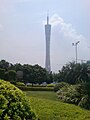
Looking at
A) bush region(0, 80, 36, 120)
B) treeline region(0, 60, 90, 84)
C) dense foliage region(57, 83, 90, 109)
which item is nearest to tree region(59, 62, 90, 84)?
treeline region(0, 60, 90, 84)

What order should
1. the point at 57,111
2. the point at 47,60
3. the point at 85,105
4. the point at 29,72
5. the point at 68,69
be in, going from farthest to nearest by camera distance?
the point at 47,60 < the point at 29,72 < the point at 68,69 < the point at 85,105 < the point at 57,111

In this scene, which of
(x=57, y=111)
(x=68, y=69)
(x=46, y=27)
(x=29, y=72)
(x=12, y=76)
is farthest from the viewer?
(x=46, y=27)

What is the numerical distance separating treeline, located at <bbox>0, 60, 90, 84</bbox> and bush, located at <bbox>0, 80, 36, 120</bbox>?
3508 centimetres

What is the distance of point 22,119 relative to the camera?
4523mm

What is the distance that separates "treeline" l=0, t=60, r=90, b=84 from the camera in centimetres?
4122

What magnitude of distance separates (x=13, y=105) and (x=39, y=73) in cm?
5800

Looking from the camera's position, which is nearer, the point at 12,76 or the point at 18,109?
the point at 18,109

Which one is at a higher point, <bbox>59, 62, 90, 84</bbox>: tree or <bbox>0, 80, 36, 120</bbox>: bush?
<bbox>59, 62, 90, 84</bbox>: tree

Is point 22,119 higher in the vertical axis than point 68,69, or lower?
lower

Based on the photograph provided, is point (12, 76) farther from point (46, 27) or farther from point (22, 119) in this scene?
point (46, 27)

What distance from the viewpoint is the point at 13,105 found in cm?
445

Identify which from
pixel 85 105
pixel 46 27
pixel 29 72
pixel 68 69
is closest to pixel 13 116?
pixel 85 105

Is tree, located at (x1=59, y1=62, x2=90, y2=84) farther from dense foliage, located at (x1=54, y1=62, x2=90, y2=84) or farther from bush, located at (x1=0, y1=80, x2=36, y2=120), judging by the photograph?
bush, located at (x1=0, y1=80, x2=36, y2=120)

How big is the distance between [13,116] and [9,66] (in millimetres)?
61127
